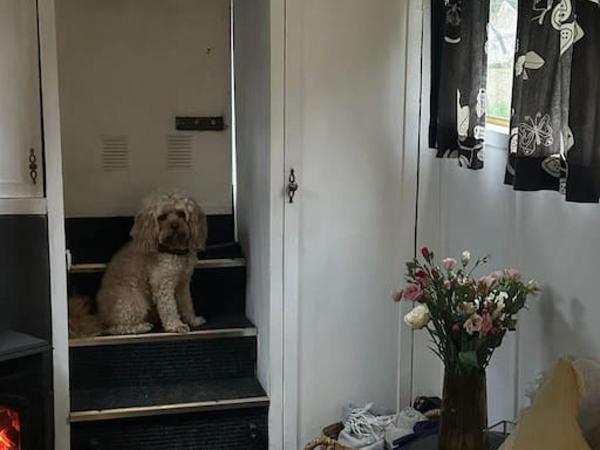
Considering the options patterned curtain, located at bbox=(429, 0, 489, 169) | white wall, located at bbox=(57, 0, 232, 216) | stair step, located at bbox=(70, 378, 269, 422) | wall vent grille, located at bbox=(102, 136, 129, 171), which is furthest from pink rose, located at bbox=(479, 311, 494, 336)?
wall vent grille, located at bbox=(102, 136, 129, 171)

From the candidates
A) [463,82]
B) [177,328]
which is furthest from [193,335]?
[463,82]

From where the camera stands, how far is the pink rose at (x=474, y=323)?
2123mm

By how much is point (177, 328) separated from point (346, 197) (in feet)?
2.80

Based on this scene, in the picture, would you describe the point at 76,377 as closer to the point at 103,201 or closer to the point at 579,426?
the point at 103,201

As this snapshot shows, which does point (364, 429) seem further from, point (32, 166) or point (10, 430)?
point (32, 166)

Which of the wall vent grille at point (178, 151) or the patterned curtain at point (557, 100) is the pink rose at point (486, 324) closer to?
the patterned curtain at point (557, 100)

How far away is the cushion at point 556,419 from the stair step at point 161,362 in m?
1.72

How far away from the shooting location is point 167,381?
3.18 meters

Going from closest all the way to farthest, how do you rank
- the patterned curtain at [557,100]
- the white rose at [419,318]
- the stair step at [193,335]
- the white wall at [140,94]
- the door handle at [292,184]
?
the patterned curtain at [557,100]
the white rose at [419,318]
the door handle at [292,184]
the stair step at [193,335]
the white wall at [140,94]

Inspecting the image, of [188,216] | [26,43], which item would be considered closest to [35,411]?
[188,216]

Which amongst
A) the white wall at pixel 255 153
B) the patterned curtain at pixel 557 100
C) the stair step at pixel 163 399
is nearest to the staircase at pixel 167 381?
the stair step at pixel 163 399

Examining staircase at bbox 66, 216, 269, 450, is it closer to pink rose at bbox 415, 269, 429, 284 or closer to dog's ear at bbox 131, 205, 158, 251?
dog's ear at bbox 131, 205, 158, 251

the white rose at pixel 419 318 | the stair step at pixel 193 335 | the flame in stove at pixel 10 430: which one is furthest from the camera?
the stair step at pixel 193 335

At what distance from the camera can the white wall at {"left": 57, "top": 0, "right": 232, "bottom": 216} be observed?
3.43 metres
